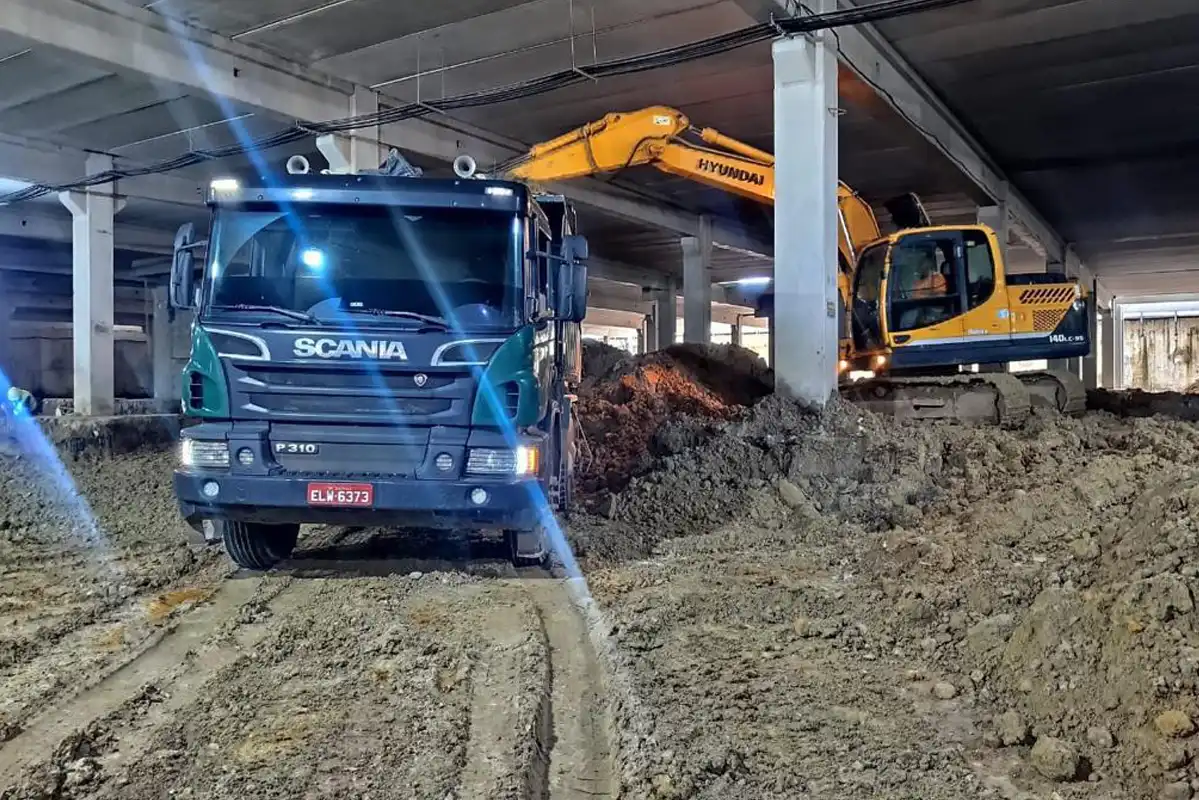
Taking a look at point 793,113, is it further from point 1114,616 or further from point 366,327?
point 1114,616

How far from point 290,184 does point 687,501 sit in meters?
4.55

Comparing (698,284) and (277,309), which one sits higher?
(698,284)

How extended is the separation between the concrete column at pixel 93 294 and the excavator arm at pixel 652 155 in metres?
10.5

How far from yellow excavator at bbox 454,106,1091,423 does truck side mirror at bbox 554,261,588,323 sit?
18.5 ft

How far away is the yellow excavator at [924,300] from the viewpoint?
12.7m

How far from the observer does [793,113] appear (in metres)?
11.1

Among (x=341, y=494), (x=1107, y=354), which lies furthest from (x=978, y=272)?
(x=1107, y=354)

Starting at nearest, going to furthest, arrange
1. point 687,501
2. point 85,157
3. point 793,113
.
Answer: point 687,501, point 793,113, point 85,157

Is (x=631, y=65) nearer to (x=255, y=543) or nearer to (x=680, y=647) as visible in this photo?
(x=255, y=543)

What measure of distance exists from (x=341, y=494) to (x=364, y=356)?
91 cm

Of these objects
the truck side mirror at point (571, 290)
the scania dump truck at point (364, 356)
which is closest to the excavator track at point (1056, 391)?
the truck side mirror at point (571, 290)

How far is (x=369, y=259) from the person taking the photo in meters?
6.60

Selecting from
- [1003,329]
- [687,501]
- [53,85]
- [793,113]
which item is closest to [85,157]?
[53,85]

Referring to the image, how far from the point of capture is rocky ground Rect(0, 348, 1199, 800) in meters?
3.69
